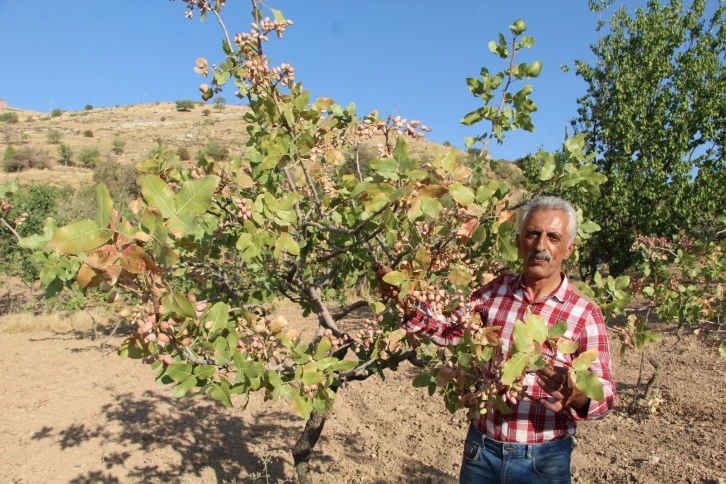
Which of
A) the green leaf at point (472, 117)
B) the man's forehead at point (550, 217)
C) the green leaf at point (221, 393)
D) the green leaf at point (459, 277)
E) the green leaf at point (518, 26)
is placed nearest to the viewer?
the green leaf at point (221, 393)

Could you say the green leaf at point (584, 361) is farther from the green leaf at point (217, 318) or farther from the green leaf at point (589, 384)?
the green leaf at point (217, 318)

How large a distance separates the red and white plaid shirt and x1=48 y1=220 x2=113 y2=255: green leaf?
118cm

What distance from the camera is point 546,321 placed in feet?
6.31

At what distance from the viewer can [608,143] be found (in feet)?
32.2

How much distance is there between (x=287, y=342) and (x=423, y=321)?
1.84 ft

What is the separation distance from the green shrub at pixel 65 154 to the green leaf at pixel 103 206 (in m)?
38.2

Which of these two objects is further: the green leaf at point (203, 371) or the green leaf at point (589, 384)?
the green leaf at point (203, 371)

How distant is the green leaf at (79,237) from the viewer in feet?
3.46

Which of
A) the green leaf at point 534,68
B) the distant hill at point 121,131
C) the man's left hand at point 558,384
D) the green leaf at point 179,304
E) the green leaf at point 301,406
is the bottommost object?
the green leaf at point 301,406

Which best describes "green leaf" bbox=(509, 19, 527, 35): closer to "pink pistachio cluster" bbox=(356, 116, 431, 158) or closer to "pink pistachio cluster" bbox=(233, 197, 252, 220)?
"pink pistachio cluster" bbox=(356, 116, 431, 158)

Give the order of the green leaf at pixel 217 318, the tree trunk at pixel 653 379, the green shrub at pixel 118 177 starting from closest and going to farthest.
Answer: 1. the green leaf at pixel 217 318
2. the tree trunk at pixel 653 379
3. the green shrub at pixel 118 177

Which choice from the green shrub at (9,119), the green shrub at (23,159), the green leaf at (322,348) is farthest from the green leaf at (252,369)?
the green shrub at (9,119)

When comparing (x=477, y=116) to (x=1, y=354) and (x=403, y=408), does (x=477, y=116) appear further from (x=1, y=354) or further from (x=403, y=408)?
(x=1, y=354)

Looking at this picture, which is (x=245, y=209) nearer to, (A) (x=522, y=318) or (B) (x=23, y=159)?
(A) (x=522, y=318)
